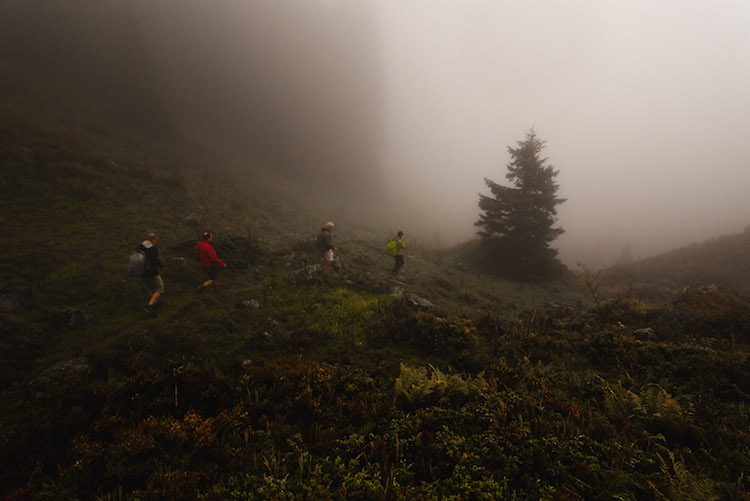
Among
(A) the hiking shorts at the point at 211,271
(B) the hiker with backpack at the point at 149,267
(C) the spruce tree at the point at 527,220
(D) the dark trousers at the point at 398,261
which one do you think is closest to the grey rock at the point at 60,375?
(B) the hiker with backpack at the point at 149,267

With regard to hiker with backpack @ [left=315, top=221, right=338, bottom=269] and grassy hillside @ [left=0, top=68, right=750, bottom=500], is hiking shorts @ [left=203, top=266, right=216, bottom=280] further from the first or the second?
hiker with backpack @ [left=315, top=221, right=338, bottom=269]

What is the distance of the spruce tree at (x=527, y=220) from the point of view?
57.4 ft

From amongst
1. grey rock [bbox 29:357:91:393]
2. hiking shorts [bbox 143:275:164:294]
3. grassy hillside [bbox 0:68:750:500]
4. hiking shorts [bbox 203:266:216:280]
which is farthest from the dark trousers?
grey rock [bbox 29:357:91:393]

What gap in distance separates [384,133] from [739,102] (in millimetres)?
232152

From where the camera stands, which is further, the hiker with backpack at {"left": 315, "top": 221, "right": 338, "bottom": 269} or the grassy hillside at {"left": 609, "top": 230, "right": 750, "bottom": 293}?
the grassy hillside at {"left": 609, "top": 230, "right": 750, "bottom": 293}

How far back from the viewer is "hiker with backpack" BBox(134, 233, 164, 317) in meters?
7.94

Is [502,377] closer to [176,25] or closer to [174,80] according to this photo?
[174,80]

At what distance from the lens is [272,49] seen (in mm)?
42969

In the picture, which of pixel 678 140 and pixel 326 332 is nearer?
pixel 326 332

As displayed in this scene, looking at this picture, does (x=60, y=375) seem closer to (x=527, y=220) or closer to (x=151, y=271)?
(x=151, y=271)

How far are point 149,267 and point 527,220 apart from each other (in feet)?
59.2

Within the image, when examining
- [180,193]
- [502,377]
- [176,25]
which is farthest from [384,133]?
[502,377]

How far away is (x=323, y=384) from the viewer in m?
4.63

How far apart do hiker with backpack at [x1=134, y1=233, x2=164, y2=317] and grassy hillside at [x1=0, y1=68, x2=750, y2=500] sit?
0.45m
